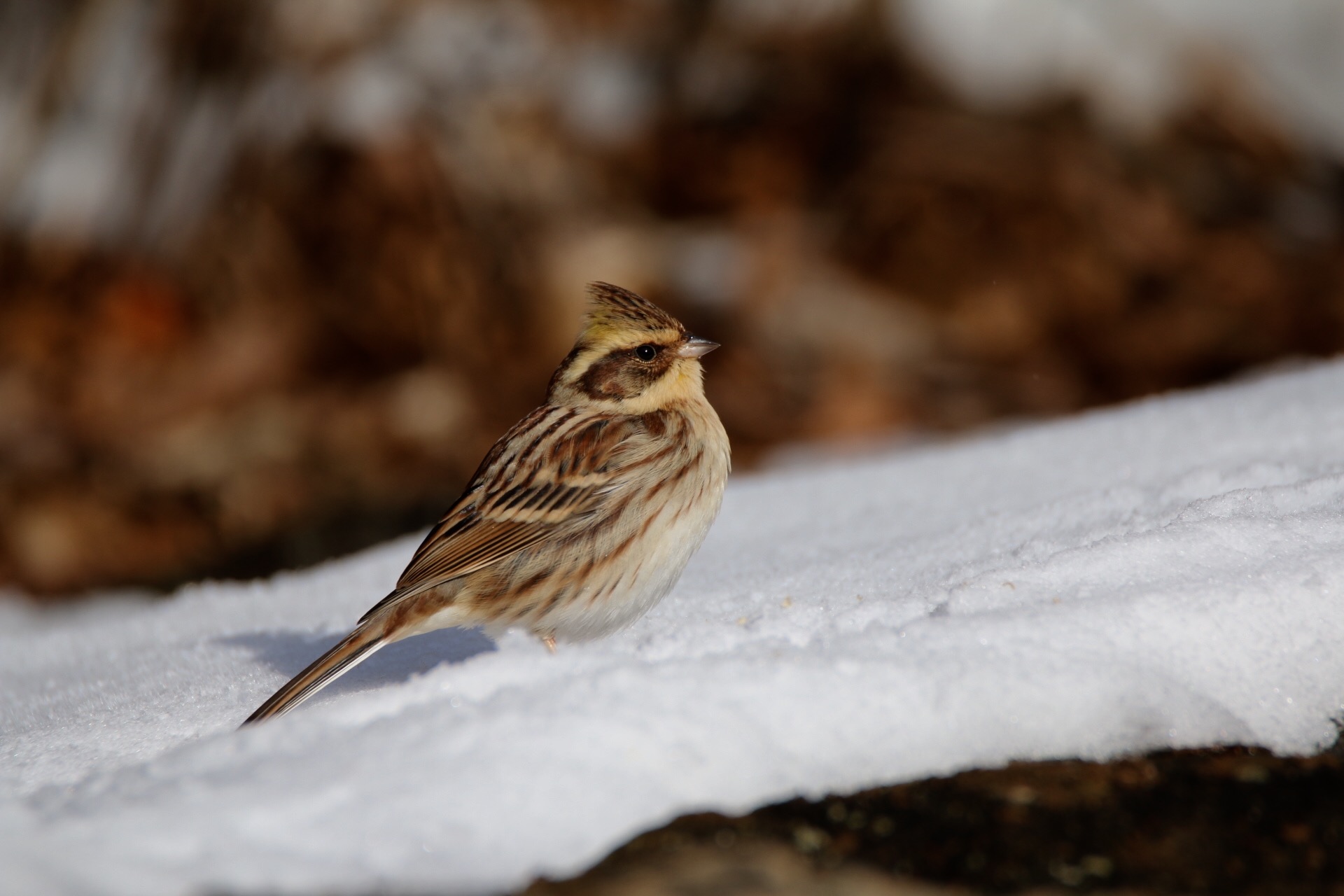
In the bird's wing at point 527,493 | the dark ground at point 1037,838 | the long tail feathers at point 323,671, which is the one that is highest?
the bird's wing at point 527,493

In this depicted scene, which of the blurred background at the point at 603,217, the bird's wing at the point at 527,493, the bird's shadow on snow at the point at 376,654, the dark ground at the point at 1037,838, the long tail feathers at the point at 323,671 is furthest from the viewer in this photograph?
the blurred background at the point at 603,217

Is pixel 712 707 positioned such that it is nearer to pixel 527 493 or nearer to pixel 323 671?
pixel 323 671

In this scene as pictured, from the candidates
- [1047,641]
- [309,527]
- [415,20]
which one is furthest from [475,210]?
[1047,641]

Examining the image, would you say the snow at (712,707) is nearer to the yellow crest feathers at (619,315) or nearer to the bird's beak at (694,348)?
the bird's beak at (694,348)

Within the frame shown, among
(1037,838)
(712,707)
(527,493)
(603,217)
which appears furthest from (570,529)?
(603,217)

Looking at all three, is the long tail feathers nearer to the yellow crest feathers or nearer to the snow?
the snow

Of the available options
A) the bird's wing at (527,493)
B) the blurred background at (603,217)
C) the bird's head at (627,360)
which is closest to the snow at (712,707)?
→ the bird's wing at (527,493)

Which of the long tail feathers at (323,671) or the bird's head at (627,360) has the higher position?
the bird's head at (627,360)
